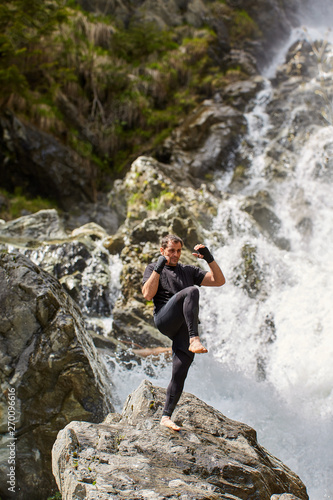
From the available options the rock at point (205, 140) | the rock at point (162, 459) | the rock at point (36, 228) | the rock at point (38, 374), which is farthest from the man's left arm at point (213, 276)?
the rock at point (205, 140)

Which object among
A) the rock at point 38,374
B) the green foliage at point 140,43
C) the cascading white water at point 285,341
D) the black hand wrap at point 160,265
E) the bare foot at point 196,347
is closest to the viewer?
the bare foot at point 196,347

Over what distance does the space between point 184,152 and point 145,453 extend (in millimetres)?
10928

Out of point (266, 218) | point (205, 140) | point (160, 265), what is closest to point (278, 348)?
point (160, 265)

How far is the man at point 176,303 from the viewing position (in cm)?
296

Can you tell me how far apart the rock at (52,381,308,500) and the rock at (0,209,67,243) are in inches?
243

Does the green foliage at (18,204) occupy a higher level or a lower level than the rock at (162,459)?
higher

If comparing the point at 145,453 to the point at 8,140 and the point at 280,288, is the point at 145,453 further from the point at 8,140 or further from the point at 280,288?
the point at 8,140

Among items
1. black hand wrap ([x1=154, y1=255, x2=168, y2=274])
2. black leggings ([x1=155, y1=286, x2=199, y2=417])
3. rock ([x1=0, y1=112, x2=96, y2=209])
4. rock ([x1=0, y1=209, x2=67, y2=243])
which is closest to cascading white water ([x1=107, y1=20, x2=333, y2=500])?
black leggings ([x1=155, y1=286, x2=199, y2=417])

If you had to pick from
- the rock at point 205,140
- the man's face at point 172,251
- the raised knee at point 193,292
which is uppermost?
the rock at point 205,140

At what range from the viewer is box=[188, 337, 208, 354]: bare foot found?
275 centimetres

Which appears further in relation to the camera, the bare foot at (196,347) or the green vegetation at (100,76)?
the green vegetation at (100,76)

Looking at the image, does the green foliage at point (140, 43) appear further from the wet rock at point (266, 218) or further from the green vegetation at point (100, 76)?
the wet rock at point (266, 218)

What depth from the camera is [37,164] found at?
39.1ft

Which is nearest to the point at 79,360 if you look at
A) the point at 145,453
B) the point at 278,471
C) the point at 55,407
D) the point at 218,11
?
the point at 55,407
